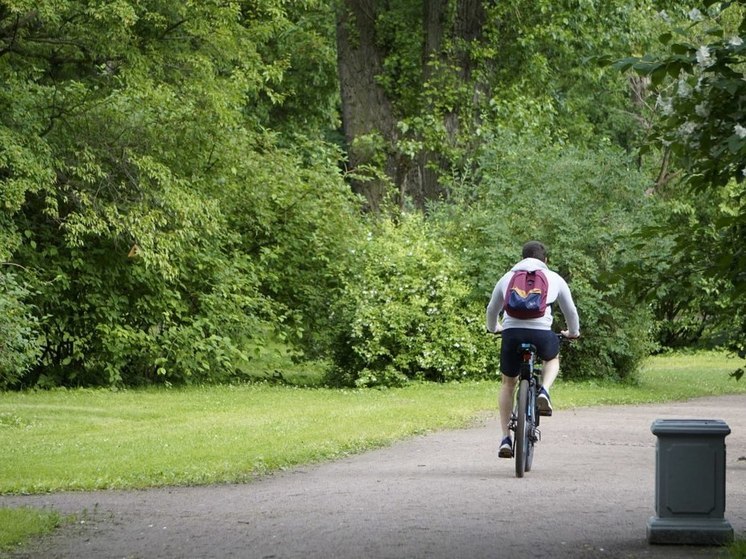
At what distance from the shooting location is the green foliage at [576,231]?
23672 mm

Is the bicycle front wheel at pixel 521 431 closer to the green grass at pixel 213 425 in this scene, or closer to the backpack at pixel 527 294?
the backpack at pixel 527 294

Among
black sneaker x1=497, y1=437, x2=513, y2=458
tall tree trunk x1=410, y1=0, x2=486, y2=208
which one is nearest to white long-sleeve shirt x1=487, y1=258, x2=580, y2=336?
black sneaker x1=497, y1=437, x2=513, y2=458

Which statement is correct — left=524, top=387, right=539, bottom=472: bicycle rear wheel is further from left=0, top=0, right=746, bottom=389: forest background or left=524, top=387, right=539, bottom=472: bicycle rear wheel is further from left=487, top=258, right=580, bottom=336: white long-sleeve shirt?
left=0, top=0, right=746, bottom=389: forest background

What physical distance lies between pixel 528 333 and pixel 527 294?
34cm

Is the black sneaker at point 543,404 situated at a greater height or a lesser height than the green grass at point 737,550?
greater

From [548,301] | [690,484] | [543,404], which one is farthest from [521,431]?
[690,484]

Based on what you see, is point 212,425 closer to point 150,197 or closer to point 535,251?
point 535,251

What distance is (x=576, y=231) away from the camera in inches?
938

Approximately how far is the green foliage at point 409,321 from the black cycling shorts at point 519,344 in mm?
11131

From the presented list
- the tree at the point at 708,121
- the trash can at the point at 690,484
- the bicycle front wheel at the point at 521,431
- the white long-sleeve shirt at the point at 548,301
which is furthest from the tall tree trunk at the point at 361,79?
the tree at the point at 708,121

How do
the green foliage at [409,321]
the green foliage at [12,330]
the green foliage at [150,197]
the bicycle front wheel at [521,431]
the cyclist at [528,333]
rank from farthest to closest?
1. the green foliage at [409,321]
2. the green foliage at [150,197]
3. the green foliage at [12,330]
4. the cyclist at [528,333]
5. the bicycle front wheel at [521,431]

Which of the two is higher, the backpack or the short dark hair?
the short dark hair

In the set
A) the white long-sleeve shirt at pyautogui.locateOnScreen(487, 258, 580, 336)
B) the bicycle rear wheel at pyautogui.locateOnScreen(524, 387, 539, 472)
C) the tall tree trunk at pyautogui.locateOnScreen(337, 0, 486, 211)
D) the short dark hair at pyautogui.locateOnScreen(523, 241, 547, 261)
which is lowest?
A: the bicycle rear wheel at pyautogui.locateOnScreen(524, 387, 539, 472)

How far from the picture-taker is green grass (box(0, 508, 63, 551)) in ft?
27.7
